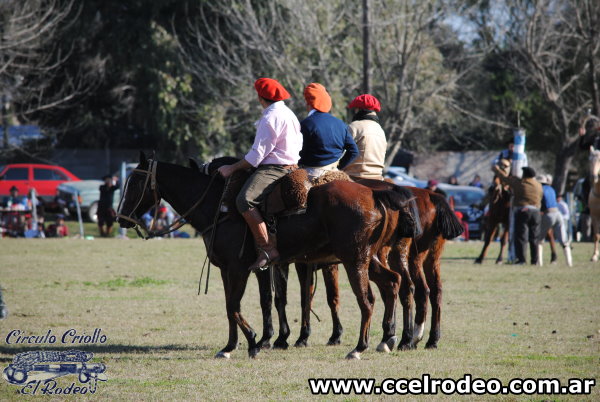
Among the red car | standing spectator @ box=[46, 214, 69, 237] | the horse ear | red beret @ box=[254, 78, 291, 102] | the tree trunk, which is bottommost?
standing spectator @ box=[46, 214, 69, 237]

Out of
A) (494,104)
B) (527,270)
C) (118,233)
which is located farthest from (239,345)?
(494,104)

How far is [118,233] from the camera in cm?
2936

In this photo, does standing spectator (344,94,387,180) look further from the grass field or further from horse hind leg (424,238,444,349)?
the grass field

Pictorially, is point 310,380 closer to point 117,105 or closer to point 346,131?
point 346,131

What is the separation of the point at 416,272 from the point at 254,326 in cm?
258

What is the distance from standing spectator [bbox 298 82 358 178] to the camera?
9.67m

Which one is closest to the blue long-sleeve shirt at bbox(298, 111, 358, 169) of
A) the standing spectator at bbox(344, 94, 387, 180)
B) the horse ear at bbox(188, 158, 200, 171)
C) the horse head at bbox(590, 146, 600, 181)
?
the standing spectator at bbox(344, 94, 387, 180)

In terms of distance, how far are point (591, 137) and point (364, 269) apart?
770 cm

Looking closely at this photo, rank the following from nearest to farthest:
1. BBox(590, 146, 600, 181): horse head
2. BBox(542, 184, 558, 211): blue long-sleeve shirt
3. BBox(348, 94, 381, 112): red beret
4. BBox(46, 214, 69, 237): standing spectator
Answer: BBox(348, 94, 381, 112): red beret
BBox(590, 146, 600, 181): horse head
BBox(542, 184, 558, 211): blue long-sleeve shirt
BBox(46, 214, 69, 237): standing spectator

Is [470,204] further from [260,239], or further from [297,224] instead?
[260,239]

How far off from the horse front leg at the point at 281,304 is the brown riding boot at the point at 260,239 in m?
0.98

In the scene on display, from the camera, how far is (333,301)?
1041 cm

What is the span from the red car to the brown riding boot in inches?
1120

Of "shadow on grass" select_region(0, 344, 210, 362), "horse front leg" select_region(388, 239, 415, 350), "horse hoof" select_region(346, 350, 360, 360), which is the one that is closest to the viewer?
"horse hoof" select_region(346, 350, 360, 360)
